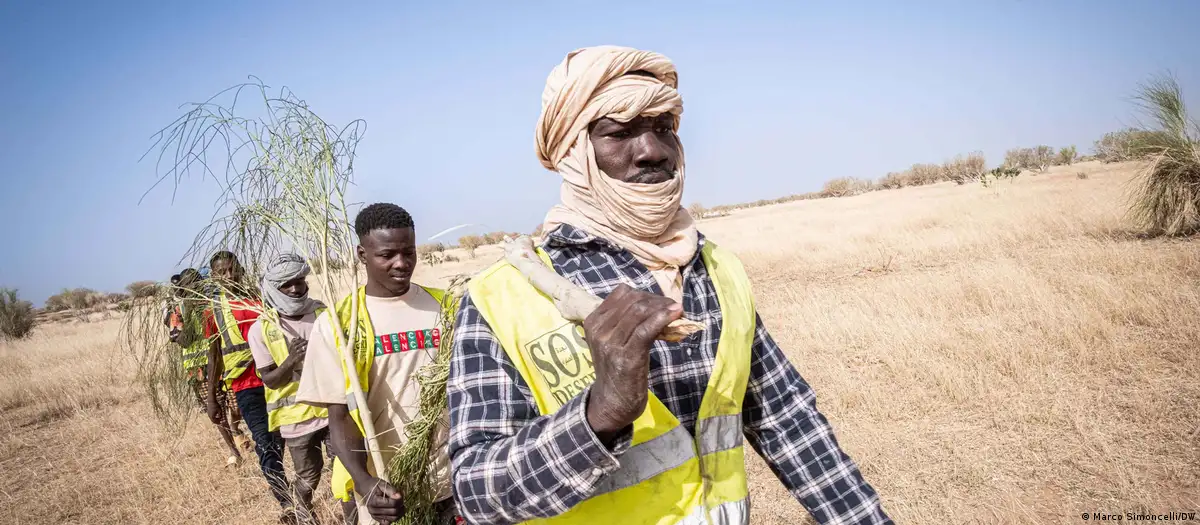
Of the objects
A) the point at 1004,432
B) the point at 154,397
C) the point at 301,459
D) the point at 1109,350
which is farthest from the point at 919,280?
the point at 154,397

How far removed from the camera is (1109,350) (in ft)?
16.7

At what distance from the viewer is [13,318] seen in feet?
64.5

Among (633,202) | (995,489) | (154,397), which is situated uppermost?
(633,202)

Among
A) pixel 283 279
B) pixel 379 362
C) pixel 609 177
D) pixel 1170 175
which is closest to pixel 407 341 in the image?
pixel 379 362

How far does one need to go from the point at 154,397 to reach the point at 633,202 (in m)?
4.84

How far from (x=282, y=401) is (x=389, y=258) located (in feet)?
5.88

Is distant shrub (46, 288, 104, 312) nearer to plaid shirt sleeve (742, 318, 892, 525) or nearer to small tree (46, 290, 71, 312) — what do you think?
small tree (46, 290, 71, 312)

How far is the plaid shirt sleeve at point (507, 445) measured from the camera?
98 centimetres

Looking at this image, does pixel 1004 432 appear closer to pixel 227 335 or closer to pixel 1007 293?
pixel 1007 293

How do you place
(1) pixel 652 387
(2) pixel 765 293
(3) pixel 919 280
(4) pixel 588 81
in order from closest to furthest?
1. (1) pixel 652 387
2. (4) pixel 588 81
3. (3) pixel 919 280
4. (2) pixel 765 293

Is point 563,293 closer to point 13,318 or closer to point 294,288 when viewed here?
point 294,288

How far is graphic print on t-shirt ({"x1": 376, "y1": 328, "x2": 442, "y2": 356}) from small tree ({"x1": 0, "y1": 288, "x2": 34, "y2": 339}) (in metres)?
24.9

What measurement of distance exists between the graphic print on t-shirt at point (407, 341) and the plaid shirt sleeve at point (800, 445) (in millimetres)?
1685

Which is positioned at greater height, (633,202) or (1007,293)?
(633,202)
